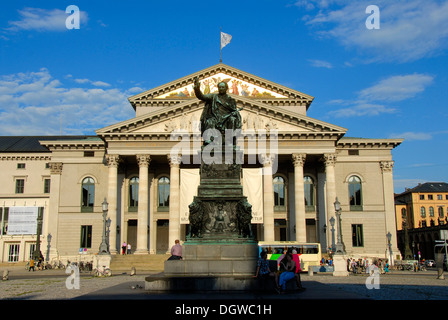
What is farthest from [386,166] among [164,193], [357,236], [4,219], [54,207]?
[4,219]

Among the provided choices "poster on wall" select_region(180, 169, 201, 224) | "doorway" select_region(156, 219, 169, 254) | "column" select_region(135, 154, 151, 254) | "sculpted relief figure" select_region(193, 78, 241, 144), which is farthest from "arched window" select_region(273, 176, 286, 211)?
"sculpted relief figure" select_region(193, 78, 241, 144)

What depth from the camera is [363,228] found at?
53500 mm

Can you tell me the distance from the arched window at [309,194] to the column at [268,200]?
7028 mm

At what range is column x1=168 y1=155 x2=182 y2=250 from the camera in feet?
156

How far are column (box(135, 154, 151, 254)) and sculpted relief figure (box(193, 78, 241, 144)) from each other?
34.5 m

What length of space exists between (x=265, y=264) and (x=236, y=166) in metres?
3.20

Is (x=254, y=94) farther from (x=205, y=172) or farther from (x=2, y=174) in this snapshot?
(x=205, y=172)

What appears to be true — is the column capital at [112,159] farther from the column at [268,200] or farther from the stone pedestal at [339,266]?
the stone pedestal at [339,266]

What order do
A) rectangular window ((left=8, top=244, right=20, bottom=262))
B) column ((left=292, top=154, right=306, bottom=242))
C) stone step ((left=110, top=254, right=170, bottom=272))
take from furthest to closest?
rectangular window ((left=8, top=244, right=20, bottom=262)) → column ((left=292, top=154, right=306, bottom=242)) → stone step ((left=110, top=254, right=170, bottom=272))

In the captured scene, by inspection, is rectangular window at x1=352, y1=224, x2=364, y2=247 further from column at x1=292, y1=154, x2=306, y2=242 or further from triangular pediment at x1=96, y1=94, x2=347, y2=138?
triangular pediment at x1=96, y1=94, x2=347, y2=138

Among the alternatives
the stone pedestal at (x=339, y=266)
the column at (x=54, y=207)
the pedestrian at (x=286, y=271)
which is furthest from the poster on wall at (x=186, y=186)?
the pedestrian at (x=286, y=271)

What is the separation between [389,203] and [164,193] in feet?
83.6

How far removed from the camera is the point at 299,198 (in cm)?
4878

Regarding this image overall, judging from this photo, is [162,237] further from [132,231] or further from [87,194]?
[87,194]
